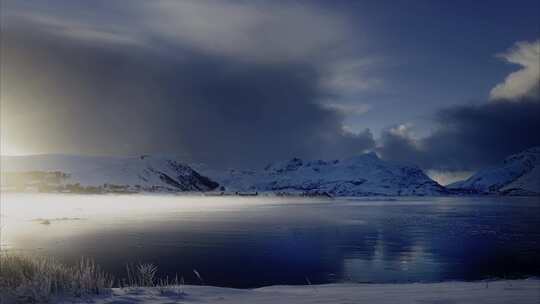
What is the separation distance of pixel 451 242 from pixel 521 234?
38.5 ft

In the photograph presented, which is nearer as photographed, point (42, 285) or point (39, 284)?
point (42, 285)

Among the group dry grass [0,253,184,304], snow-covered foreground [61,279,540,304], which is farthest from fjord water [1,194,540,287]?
dry grass [0,253,184,304]

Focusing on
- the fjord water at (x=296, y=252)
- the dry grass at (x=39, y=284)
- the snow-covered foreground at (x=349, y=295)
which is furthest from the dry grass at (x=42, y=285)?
the fjord water at (x=296, y=252)

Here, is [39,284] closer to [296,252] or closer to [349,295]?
[349,295]

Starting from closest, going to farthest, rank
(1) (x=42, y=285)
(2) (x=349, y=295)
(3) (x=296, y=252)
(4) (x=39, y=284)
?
(1) (x=42, y=285)
(4) (x=39, y=284)
(2) (x=349, y=295)
(3) (x=296, y=252)

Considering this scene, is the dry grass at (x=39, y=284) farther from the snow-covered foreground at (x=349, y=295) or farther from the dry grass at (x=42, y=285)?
the snow-covered foreground at (x=349, y=295)

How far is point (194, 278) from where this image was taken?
102ft

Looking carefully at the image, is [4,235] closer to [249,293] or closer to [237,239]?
[237,239]

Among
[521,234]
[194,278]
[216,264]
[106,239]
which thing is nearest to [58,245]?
[106,239]

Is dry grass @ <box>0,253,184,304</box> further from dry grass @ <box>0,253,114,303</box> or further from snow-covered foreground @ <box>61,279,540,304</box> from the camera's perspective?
snow-covered foreground @ <box>61,279,540,304</box>

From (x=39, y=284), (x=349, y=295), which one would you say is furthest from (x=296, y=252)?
(x=39, y=284)

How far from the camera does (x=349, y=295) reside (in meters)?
19.2

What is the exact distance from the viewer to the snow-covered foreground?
17609 mm

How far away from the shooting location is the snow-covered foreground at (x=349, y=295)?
57.8 ft
